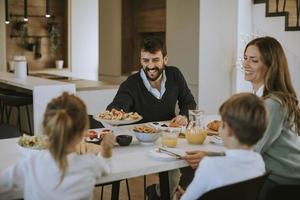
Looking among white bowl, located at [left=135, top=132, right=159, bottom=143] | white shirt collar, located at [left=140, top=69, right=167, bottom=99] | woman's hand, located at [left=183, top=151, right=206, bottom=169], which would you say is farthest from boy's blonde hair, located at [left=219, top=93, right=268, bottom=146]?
white shirt collar, located at [left=140, top=69, right=167, bottom=99]

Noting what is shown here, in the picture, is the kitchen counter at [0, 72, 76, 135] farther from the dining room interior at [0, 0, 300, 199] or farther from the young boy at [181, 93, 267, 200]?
the young boy at [181, 93, 267, 200]

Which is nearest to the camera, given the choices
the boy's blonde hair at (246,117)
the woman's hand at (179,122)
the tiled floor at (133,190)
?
the boy's blonde hair at (246,117)

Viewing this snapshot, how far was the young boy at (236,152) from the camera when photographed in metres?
1.73

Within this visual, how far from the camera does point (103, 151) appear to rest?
2018 millimetres

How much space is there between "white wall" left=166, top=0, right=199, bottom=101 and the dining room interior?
0.01 meters

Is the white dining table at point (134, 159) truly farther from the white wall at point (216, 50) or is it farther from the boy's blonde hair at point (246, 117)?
the white wall at point (216, 50)

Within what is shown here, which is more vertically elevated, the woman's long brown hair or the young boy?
the woman's long brown hair

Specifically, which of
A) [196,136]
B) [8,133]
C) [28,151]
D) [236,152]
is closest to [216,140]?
[196,136]

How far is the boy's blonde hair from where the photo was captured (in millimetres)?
1756

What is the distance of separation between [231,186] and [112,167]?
1.85 ft

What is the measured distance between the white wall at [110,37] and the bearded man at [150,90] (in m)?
5.48

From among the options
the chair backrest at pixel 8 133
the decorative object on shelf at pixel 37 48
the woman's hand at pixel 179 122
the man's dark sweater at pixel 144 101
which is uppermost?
the decorative object on shelf at pixel 37 48

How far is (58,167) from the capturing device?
1.68 meters

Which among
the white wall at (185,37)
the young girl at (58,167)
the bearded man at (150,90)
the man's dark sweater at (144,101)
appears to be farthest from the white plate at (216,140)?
the white wall at (185,37)
